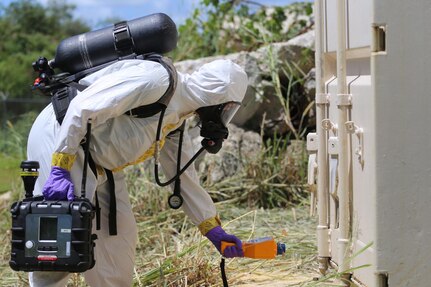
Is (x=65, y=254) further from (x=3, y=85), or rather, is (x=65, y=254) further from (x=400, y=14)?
(x=3, y=85)

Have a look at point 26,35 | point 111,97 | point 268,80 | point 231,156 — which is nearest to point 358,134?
point 111,97

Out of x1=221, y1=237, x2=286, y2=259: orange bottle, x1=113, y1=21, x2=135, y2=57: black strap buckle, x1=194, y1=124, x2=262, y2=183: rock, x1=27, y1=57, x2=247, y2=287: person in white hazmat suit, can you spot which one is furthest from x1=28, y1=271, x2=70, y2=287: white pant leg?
x1=194, y1=124, x2=262, y2=183: rock

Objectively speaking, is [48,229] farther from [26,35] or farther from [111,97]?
[26,35]

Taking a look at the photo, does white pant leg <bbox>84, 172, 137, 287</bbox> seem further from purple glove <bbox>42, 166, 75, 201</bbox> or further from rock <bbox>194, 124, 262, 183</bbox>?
rock <bbox>194, 124, 262, 183</bbox>

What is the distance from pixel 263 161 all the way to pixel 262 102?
85 centimetres

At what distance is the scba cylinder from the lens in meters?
4.25

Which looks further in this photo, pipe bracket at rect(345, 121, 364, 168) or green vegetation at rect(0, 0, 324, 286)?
green vegetation at rect(0, 0, 324, 286)

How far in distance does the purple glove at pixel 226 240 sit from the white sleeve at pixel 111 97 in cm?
95

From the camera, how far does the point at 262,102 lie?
336 inches

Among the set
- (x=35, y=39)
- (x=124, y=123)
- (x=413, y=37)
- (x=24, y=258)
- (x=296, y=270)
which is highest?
(x=35, y=39)

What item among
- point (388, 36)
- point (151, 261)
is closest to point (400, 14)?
point (388, 36)

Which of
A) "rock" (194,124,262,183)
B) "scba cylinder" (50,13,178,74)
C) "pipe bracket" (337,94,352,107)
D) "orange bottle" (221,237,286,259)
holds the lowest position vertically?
"orange bottle" (221,237,286,259)

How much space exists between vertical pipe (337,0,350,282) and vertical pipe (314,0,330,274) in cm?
49

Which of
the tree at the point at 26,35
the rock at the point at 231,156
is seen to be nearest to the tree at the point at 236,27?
the rock at the point at 231,156
